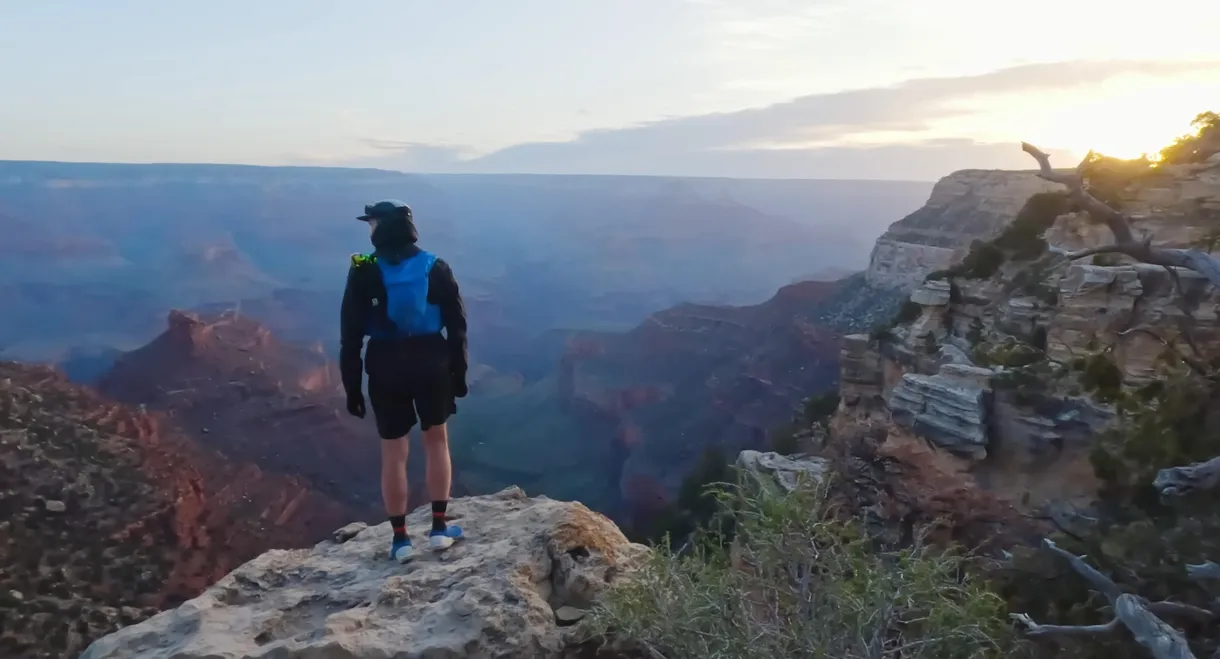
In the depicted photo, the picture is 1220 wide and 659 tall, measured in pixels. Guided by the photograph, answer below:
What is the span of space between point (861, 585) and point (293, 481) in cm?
2923

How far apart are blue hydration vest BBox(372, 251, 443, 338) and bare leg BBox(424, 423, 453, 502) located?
0.52 m

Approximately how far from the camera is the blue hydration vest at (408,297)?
13.1 feet

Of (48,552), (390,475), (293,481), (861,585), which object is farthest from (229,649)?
(293,481)

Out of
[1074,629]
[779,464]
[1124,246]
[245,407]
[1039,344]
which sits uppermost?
[1124,246]

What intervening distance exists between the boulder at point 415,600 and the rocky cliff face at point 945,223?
3294 centimetres

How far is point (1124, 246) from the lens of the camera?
3969mm

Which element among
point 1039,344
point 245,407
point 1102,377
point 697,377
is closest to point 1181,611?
point 1102,377

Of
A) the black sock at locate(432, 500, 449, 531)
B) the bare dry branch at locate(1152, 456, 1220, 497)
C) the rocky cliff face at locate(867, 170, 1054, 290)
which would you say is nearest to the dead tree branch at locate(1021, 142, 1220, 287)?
the bare dry branch at locate(1152, 456, 1220, 497)

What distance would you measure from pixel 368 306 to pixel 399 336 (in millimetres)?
207

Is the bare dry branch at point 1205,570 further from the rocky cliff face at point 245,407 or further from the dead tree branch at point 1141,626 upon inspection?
the rocky cliff face at point 245,407

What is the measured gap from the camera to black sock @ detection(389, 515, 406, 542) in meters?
4.32

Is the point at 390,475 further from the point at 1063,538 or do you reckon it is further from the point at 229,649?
the point at 1063,538

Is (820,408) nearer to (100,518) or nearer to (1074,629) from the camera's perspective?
(100,518)

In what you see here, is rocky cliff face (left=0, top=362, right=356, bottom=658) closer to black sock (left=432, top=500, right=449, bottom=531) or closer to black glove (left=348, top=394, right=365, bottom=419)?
black sock (left=432, top=500, right=449, bottom=531)
